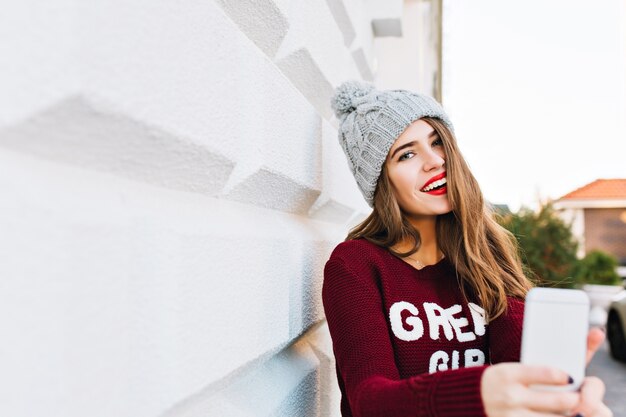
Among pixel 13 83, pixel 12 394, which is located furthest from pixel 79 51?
pixel 12 394

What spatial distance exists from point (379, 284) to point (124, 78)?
2.87ft

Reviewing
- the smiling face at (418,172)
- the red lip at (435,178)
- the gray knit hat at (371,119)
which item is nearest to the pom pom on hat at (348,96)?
the gray knit hat at (371,119)

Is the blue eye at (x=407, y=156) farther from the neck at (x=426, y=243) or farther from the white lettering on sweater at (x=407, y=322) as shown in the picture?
the white lettering on sweater at (x=407, y=322)

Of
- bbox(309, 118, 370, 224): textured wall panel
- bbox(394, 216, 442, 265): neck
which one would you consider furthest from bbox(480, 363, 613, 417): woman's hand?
bbox(309, 118, 370, 224): textured wall panel

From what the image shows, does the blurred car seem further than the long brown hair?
Yes

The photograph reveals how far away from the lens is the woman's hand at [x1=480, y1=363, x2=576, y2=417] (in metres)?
0.73

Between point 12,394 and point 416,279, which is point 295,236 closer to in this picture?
point 416,279

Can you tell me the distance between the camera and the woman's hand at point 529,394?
2.40ft

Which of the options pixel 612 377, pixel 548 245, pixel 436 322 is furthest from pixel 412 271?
pixel 548 245

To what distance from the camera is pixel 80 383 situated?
606 mm

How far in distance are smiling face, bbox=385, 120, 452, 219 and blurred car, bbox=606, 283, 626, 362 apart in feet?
20.3

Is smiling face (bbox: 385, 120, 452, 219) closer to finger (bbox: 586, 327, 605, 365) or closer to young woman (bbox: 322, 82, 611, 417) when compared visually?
young woman (bbox: 322, 82, 611, 417)

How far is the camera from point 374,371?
113 centimetres

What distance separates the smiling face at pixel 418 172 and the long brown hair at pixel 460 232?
24mm
